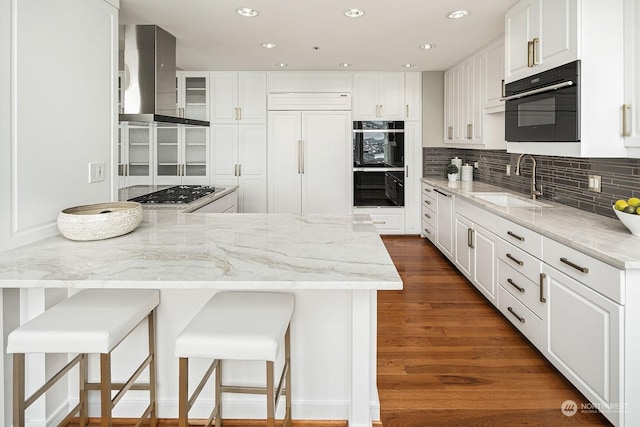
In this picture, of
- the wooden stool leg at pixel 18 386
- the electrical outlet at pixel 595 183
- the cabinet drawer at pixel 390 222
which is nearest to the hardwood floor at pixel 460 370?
the electrical outlet at pixel 595 183

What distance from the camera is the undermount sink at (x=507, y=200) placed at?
3.79m

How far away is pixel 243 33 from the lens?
163 inches

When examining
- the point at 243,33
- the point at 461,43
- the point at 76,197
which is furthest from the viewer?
the point at 461,43

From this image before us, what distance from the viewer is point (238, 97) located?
6086mm

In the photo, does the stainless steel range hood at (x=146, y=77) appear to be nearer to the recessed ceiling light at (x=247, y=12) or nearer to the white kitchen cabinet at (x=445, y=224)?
the recessed ceiling light at (x=247, y=12)

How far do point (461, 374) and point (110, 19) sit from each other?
2990 millimetres

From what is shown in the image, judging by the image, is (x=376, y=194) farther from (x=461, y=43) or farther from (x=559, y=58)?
(x=559, y=58)

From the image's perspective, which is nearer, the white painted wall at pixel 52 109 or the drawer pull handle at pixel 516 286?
the white painted wall at pixel 52 109

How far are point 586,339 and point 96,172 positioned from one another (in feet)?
9.00

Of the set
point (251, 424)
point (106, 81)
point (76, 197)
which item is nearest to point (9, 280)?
point (76, 197)

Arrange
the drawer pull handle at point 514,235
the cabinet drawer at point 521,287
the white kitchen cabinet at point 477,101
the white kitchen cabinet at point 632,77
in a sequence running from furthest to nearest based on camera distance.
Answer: the white kitchen cabinet at point 477,101 → the drawer pull handle at point 514,235 → the cabinet drawer at point 521,287 → the white kitchen cabinet at point 632,77

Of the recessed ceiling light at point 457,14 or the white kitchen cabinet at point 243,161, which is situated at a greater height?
the recessed ceiling light at point 457,14

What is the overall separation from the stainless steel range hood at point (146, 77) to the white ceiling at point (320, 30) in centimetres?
14

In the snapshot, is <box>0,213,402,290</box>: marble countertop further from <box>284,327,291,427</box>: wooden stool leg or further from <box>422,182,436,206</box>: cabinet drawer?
<box>422,182,436,206</box>: cabinet drawer
